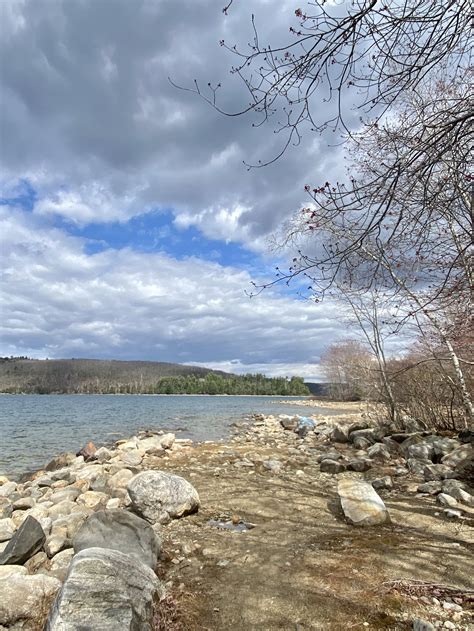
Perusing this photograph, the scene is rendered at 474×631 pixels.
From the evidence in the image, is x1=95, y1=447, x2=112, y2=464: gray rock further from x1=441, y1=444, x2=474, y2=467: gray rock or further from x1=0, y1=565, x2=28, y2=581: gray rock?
x1=441, y1=444, x2=474, y2=467: gray rock

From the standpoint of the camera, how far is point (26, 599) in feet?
10.7

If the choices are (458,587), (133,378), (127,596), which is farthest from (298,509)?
(133,378)

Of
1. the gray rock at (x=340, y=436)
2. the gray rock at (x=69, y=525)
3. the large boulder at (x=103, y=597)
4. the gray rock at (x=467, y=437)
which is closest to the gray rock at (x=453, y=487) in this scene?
the gray rock at (x=467, y=437)

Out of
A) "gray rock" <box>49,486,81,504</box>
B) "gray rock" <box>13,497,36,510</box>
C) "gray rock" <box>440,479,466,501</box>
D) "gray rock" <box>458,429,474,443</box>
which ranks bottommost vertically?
"gray rock" <box>13,497,36,510</box>

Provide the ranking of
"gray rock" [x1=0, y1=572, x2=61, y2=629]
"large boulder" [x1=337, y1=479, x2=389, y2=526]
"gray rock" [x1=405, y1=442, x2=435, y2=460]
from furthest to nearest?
"gray rock" [x1=405, y1=442, x2=435, y2=460] → "large boulder" [x1=337, y1=479, x2=389, y2=526] → "gray rock" [x1=0, y1=572, x2=61, y2=629]

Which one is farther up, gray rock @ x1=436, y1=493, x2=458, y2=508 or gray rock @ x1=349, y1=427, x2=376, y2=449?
gray rock @ x1=349, y1=427, x2=376, y2=449

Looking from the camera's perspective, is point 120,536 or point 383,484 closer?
point 120,536

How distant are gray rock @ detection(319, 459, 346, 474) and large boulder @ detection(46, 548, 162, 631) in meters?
5.87

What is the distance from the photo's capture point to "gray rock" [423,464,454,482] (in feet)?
23.1

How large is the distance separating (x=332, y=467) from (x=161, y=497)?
13.9 ft

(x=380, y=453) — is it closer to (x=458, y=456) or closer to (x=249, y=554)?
(x=458, y=456)

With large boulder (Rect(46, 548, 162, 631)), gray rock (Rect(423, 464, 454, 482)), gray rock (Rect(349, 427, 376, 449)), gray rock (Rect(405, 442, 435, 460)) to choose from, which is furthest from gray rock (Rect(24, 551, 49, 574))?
gray rock (Rect(349, 427, 376, 449))

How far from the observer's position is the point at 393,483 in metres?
7.08

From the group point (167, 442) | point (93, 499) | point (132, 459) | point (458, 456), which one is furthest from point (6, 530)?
point (167, 442)
